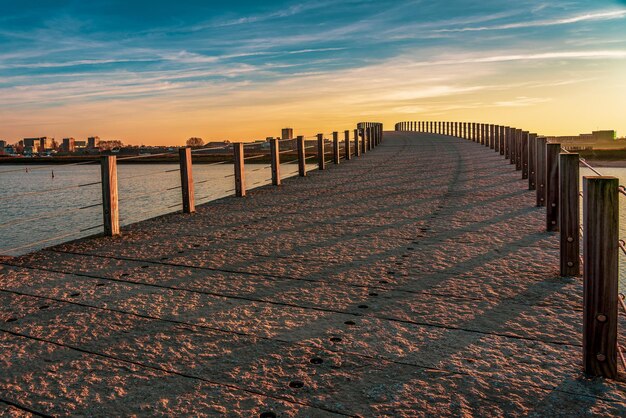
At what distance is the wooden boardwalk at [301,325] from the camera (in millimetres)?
2525

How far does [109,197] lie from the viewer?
6906 mm

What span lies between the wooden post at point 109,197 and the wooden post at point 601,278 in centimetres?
557

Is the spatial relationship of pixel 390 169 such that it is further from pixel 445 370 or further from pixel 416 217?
pixel 445 370

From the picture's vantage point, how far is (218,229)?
694cm

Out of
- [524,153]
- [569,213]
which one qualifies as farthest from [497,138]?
[569,213]

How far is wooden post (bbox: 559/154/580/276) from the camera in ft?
13.7

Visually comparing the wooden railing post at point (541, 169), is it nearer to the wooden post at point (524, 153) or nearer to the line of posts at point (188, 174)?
the wooden post at point (524, 153)

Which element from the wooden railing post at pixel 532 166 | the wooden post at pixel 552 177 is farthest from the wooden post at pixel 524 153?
the wooden post at pixel 552 177

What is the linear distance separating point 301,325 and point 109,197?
4.39 metres

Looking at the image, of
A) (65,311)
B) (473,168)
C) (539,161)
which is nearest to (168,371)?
(65,311)

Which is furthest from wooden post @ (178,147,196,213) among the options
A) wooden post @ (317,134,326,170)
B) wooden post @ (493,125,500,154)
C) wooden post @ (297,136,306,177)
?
wooden post @ (493,125,500,154)

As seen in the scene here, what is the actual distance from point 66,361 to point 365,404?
1.68 meters

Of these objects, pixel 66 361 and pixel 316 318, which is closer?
pixel 66 361

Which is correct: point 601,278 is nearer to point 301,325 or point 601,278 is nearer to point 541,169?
point 301,325
